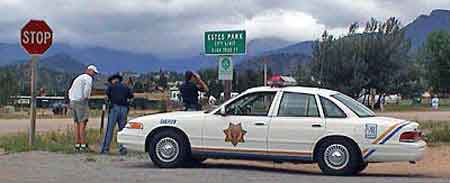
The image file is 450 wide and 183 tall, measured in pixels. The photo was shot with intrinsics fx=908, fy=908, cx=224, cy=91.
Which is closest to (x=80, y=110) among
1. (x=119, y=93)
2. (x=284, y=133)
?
(x=119, y=93)

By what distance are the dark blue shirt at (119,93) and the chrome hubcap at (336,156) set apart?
17.4 feet

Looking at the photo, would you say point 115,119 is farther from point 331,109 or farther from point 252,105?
point 331,109

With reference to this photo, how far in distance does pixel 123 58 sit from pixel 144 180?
170 m

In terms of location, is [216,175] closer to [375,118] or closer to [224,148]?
[224,148]

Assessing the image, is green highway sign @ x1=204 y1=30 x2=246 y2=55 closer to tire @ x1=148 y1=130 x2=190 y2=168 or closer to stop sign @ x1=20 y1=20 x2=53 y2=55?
stop sign @ x1=20 y1=20 x2=53 y2=55

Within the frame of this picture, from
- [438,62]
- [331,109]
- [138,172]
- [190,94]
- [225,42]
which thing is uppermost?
[438,62]

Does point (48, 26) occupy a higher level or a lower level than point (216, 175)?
higher

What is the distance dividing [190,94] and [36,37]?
348 cm

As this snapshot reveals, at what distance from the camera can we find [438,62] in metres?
89.0

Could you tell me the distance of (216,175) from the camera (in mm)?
14031

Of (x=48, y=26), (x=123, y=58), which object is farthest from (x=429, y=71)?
(x=123, y=58)

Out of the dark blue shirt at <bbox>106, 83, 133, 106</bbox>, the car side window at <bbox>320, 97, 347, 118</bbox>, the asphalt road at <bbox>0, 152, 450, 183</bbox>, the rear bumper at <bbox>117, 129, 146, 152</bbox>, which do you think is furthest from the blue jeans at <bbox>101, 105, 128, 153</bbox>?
the car side window at <bbox>320, 97, 347, 118</bbox>

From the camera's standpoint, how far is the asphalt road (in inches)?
529

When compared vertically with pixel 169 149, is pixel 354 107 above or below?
above
